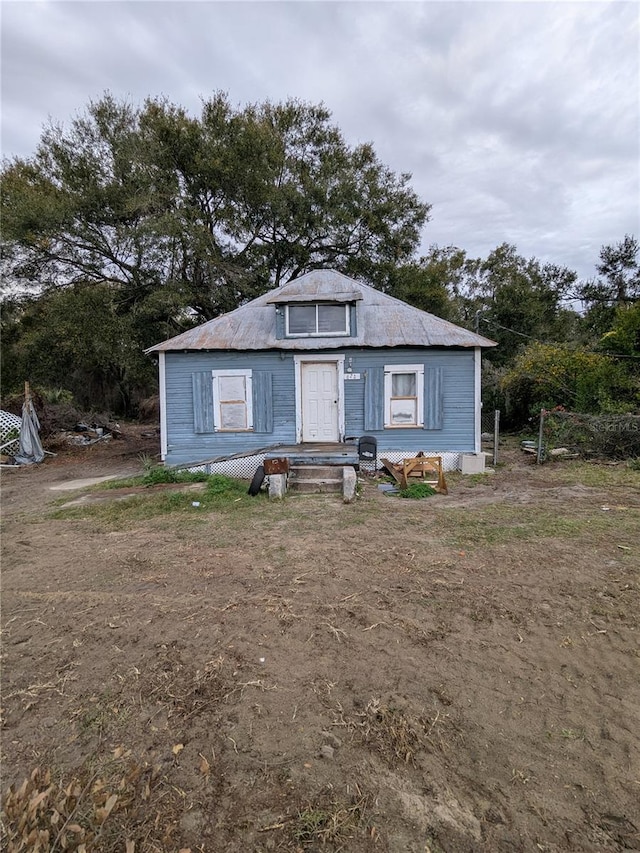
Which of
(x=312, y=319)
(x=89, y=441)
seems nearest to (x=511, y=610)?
(x=312, y=319)

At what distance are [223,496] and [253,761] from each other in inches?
231

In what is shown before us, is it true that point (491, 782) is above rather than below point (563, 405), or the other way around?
below

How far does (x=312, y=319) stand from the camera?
1035 cm

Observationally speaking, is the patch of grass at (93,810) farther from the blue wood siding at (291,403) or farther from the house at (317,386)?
the blue wood siding at (291,403)

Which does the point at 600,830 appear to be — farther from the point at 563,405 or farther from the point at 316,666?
the point at 563,405

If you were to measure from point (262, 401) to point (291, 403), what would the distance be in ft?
2.34

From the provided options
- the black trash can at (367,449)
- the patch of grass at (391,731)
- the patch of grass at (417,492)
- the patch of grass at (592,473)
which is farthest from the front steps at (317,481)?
the patch of grass at (391,731)

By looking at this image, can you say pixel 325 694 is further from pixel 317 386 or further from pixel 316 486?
pixel 317 386

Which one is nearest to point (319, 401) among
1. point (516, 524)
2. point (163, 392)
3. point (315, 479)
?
point (315, 479)

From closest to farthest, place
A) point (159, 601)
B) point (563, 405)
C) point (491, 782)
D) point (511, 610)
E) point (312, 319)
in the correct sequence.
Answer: point (491, 782), point (511, 610), point (159, 601), point (312, 319), point (563, 405)

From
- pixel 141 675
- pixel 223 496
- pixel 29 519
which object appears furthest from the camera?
pixel 223 496

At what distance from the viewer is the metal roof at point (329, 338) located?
393 inches

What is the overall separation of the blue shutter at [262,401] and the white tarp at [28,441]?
7357mm

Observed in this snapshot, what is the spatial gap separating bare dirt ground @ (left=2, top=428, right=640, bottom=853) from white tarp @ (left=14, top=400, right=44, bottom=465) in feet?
28.0
